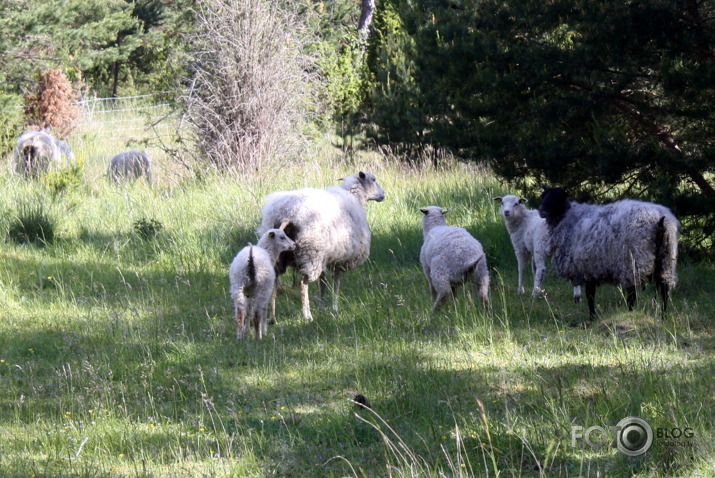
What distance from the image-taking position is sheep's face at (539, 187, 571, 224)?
8367mm

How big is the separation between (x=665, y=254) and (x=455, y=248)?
1.96 metres

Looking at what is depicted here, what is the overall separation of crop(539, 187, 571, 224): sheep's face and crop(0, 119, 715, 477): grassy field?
1034mm

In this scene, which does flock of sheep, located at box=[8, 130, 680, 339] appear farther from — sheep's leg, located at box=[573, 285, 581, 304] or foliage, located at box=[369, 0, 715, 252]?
foliage, located at box=[369, 0, 715, 252]

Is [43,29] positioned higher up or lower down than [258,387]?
higher up

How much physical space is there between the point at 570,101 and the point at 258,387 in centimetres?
524

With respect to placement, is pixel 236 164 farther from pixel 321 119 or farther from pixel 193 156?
pixel 321 119

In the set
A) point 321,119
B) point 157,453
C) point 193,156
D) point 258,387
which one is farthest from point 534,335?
point 321,119

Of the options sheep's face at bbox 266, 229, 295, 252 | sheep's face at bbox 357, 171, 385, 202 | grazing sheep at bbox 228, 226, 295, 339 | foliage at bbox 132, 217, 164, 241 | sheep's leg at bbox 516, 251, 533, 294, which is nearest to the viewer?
grazing sheep at bbox 228, 226, 295, 339

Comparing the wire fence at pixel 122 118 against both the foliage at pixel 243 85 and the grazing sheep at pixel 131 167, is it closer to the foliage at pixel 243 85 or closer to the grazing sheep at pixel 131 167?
the grazing sheep at pixel 131 167

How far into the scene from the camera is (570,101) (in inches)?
372

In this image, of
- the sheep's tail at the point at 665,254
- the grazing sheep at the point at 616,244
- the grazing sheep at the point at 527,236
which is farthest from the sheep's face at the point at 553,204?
the sheep's tail at the point at 665,254

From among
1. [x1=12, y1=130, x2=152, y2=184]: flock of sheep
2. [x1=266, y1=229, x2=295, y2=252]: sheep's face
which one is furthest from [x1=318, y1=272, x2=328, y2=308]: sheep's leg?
[x1=12, y1=130, x2=152, y2=184]: flock of sheep

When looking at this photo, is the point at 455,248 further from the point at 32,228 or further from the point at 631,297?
the point at 32,228

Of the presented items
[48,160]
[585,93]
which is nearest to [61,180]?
[48,160]
